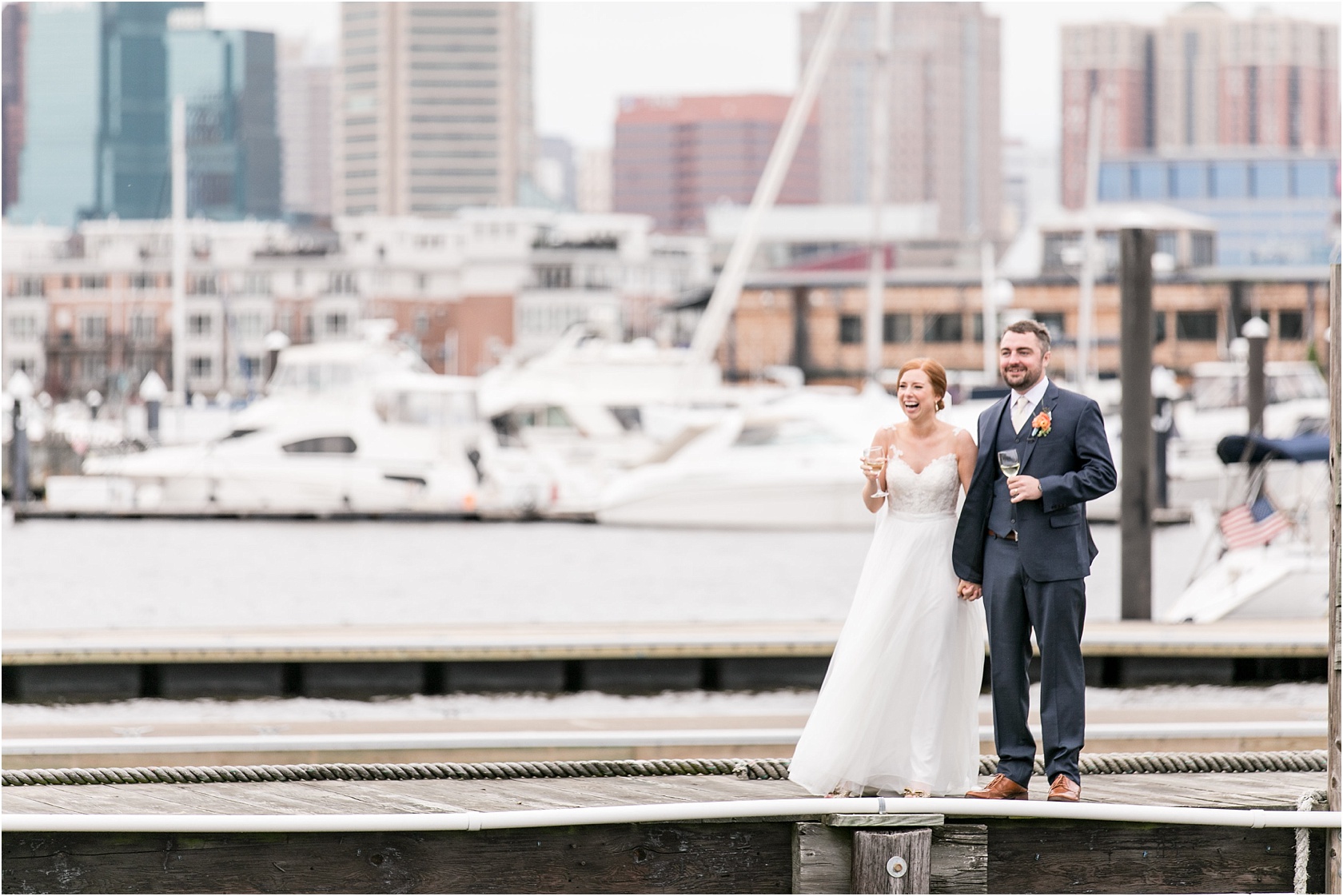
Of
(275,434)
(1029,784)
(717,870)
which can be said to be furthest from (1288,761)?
(275,434)

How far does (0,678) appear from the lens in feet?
40.1

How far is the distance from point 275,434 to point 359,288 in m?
103

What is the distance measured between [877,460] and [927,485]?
22 centimetres

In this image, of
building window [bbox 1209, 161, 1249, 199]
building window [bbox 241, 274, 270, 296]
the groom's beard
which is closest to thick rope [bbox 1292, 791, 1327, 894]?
the groom's beard

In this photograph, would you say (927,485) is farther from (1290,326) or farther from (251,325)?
(251,325)

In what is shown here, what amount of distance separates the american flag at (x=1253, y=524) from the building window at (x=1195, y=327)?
203 feet

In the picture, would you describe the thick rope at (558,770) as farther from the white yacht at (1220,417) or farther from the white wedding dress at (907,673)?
the white yacht at (1220,417)

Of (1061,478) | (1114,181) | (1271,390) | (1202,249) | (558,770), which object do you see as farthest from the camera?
(1114,181)

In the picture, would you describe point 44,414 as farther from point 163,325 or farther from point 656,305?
point 656,305

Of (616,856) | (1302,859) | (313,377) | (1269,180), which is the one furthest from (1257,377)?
(1269,180)

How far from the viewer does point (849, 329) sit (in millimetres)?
78938

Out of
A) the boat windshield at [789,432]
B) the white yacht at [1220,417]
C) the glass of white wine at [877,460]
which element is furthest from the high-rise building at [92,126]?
the glass of white wine at [877,460]

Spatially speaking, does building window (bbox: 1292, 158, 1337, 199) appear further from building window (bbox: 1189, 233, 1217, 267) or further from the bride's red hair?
the bride's red hair

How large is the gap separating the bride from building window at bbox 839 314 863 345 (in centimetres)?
7246
